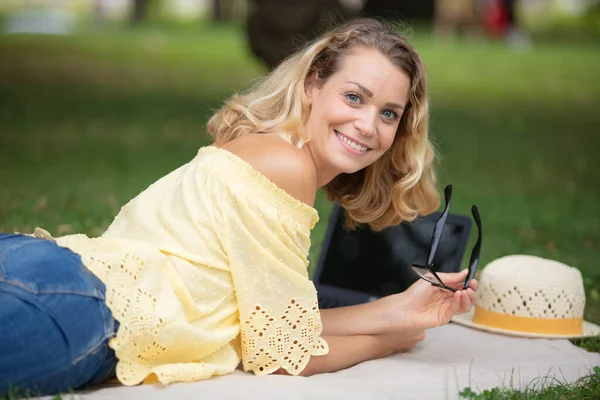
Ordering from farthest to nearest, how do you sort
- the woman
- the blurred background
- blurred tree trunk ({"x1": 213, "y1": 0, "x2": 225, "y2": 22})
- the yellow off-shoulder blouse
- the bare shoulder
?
blurred tree trunk ({"x1": 213, "y1": 0, "x2": 225, "y2": 22}) → the blurred background → the bare shoulder → the yellow off-shoulder blouse → the woman

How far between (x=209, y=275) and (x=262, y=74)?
11936 mm

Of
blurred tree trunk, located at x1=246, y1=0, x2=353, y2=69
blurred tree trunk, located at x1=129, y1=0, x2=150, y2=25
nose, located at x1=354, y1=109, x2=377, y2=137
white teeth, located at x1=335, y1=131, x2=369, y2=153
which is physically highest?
nose, located at x1=354, y1=109, x2=377, y2=137

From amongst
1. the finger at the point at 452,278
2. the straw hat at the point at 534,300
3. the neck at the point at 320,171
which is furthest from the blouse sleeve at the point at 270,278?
the straw hat at the point at 534,300

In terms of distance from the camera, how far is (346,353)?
446cm

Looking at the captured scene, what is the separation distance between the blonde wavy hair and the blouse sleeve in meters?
0.40

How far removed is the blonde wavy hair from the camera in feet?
14.5

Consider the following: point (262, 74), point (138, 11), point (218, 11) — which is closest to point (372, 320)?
point (262, 74)

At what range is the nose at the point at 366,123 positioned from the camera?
14.1 feet

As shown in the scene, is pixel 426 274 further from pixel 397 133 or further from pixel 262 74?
pixel 262 74

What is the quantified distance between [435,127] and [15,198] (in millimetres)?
6040

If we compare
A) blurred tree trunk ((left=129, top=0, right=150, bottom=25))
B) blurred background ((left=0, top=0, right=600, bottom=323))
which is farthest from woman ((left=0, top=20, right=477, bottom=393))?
blurred tree trunk ((left=129, top=0, right=150, bottom=25))

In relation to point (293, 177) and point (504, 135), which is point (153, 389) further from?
point (504, 135)

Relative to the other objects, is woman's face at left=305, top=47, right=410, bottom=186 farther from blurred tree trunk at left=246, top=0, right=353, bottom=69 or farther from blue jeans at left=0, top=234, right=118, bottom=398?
blurred tree trunk at left=246, top=0, right=353, bottom=69

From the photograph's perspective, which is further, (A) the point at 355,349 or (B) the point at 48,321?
(A) the point at 355,349
